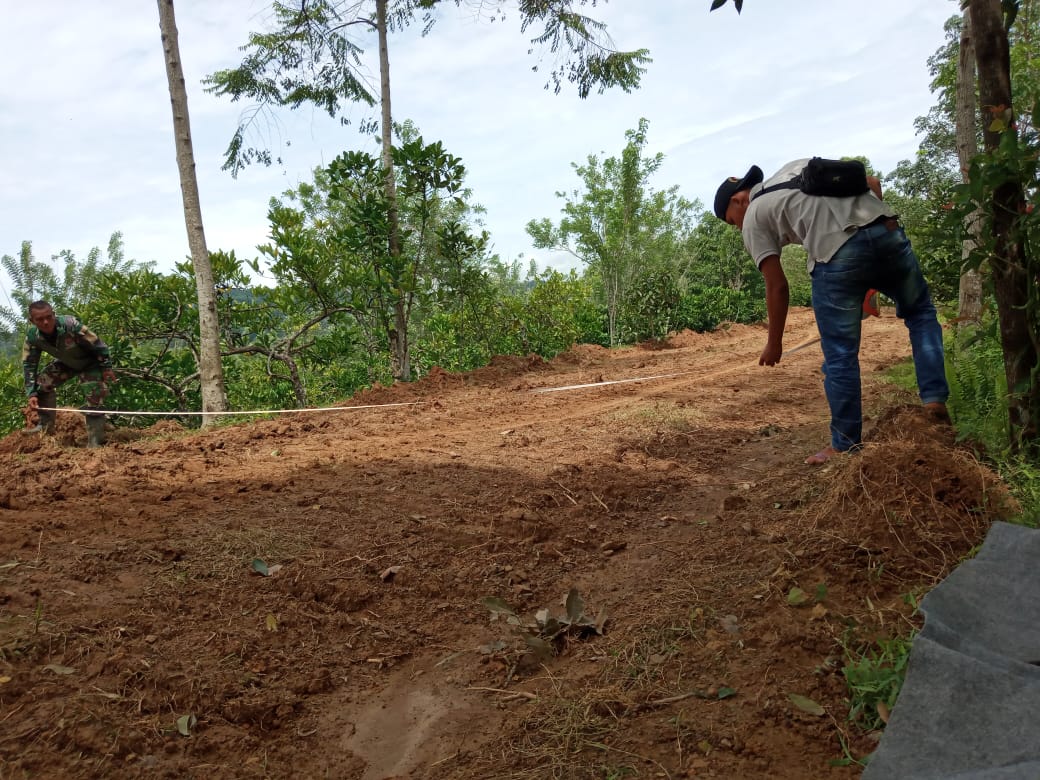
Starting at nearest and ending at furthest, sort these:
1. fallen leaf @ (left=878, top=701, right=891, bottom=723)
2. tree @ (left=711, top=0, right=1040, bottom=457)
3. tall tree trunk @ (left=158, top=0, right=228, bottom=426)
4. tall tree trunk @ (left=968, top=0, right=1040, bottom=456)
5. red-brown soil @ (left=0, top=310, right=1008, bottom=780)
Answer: fallen leaf @ (left=878, top=701, right=891, bottom=723) < red-brown soil @ (left=0, top=310, right=1008, bottom=780) < tree @ (left=711, top=0, right=1040, bottom=457) < tall tree trunk @ (left=968, top=0, right=1040, bottom=456) < tall tree trunk @ (left=158, top=0, right=228, bottom=426)

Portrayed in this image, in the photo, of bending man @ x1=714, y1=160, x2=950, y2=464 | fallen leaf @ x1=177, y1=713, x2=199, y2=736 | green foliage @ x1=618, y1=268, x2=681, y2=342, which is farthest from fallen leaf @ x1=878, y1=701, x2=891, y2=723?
green foliage @ x1=618, y1=268, x2=681, y2=342

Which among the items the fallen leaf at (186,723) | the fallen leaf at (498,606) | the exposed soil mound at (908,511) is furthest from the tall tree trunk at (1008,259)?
the fallen leaf at (186,723)

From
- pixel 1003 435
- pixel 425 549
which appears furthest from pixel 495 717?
pixel 1003 435

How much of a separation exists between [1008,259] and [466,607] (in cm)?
248

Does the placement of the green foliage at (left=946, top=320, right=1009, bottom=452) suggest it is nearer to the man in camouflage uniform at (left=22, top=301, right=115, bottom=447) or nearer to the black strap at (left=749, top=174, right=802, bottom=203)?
the black strap at (left=749, top=174, right=802, bottom=203)

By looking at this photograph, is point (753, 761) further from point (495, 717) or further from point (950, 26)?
point (950, 26)

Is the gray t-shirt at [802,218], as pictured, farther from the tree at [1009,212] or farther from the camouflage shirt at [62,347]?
the camouflage shirt at [62,347]

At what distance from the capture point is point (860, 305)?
3.22 m

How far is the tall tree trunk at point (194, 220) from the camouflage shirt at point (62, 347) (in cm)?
103

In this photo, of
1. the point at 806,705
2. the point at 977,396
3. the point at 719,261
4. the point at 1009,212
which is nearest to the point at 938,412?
the point at 977,396

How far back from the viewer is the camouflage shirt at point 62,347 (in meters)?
6.76

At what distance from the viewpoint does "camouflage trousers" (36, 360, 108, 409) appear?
23.4 feet

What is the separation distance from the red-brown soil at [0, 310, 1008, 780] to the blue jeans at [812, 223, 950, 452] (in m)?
0.20

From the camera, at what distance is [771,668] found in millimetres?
1911
